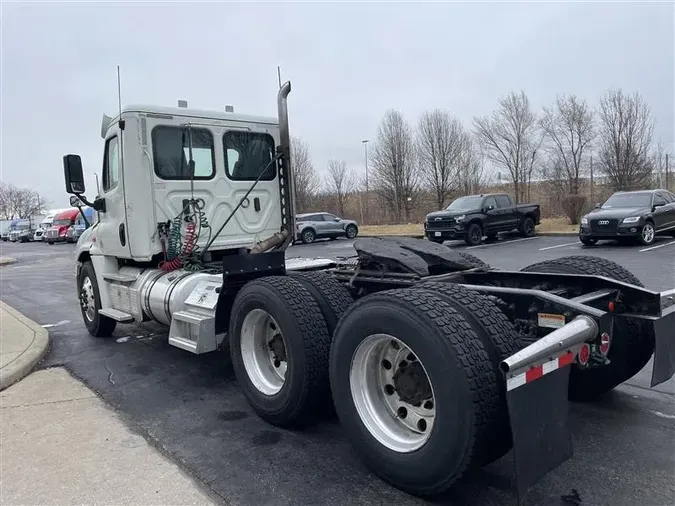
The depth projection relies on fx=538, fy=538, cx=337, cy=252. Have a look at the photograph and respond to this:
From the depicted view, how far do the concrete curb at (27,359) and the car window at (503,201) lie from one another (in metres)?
17.3

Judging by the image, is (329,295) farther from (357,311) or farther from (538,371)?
(538,371)

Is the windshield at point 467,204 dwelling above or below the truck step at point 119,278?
above

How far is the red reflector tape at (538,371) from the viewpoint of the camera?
7.66 ft

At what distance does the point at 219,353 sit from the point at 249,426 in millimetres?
2259

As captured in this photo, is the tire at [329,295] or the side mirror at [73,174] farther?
the side mirror at [73,174]

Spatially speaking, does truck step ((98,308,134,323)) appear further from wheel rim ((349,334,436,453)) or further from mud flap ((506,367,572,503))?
mud flap ((506,367,572,503))

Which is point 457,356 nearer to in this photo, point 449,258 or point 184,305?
point 449,258

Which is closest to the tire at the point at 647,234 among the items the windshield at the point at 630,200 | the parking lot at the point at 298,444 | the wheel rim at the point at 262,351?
the windshield at the point at 630,200

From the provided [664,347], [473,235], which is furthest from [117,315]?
[473,235]

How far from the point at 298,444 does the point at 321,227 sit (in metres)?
24.6

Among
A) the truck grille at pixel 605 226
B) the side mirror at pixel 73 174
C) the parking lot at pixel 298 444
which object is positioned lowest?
the parking lot at pixel 298 444

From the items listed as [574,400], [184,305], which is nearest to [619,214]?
[574,400]

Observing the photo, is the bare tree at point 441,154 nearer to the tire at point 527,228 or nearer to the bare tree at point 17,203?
the tire at point 527,228

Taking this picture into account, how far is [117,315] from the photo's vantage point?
20.7 feet
